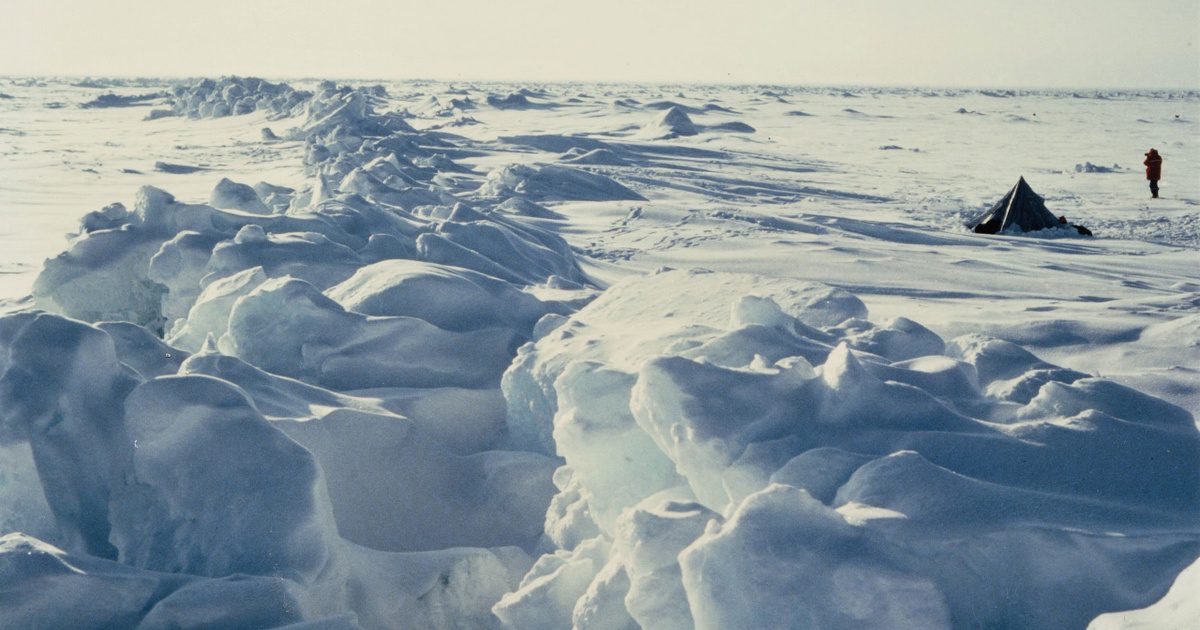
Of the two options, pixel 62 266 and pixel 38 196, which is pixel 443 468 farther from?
pixel 38 196

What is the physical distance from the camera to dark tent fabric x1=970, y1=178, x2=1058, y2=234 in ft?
30.6

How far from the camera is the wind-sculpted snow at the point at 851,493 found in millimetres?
1786

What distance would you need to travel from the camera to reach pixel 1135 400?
2490mm

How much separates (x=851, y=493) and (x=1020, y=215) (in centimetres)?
808

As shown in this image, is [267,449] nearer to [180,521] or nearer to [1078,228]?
[180,521]

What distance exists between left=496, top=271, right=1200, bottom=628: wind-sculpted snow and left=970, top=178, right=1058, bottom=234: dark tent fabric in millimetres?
6771

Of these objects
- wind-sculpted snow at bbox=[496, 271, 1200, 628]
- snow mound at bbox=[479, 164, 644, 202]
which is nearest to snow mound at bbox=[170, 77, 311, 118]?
snow mound at bbox=[479, 164, 644, 202]

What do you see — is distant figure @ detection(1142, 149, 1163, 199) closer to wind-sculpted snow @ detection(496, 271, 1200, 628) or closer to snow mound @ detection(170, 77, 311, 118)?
wind-sculpted snow @ detection(496, 271, 1200, 628)

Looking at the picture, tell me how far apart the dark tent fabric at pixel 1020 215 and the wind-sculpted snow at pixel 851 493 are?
6771mm

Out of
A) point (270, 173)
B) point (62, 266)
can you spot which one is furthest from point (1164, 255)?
point (270, 173)

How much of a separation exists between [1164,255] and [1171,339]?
432 cm

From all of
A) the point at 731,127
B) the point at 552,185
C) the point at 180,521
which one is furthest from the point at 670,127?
the point at 180,521

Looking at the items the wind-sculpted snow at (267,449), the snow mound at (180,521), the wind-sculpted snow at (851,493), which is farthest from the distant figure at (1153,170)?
the snow mound at (180,521)

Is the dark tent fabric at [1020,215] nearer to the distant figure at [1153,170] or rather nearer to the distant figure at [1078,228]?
the distant figure at [1078,228]
